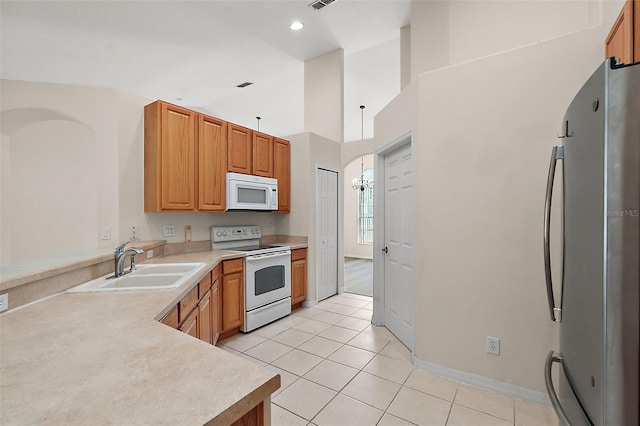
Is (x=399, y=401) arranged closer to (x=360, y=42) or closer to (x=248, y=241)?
(x=248, y=241)

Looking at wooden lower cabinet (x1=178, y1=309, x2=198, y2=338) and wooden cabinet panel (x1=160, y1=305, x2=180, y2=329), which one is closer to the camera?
wooden cabinet panel (x1=160, y1=305, x2=180, y2=329)

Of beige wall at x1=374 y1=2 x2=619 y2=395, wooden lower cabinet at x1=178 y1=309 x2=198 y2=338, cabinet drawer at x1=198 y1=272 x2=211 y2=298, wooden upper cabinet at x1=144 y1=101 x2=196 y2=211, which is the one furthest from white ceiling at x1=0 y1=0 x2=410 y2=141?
wooden lower cabinet at x1=178 y1=309 x2=198 y2=338

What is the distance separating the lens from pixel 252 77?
16.1 feet

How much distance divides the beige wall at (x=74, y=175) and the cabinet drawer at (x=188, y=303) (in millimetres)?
1261

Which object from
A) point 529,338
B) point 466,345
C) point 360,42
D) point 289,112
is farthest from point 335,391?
point 289,112

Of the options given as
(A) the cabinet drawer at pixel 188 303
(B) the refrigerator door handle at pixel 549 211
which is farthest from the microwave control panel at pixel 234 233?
(B) the refrigerator door handle at pixel 549 211

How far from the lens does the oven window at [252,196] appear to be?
138 inches

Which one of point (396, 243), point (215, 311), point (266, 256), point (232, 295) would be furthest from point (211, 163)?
point (396, 243)

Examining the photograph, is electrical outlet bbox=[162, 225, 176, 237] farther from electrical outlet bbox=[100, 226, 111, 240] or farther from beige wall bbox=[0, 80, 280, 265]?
electrical outlet bbox=[100, 226, 111, 240]

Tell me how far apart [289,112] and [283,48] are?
2.60m

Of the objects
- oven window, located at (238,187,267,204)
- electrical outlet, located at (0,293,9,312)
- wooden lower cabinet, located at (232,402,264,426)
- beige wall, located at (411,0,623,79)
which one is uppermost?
beige wall, located at (411,0,623,79)

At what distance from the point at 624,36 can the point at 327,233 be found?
11.5 feet

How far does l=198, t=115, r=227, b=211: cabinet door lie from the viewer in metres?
3.12

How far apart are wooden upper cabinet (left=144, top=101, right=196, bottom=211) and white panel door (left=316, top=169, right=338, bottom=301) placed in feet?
5.86
